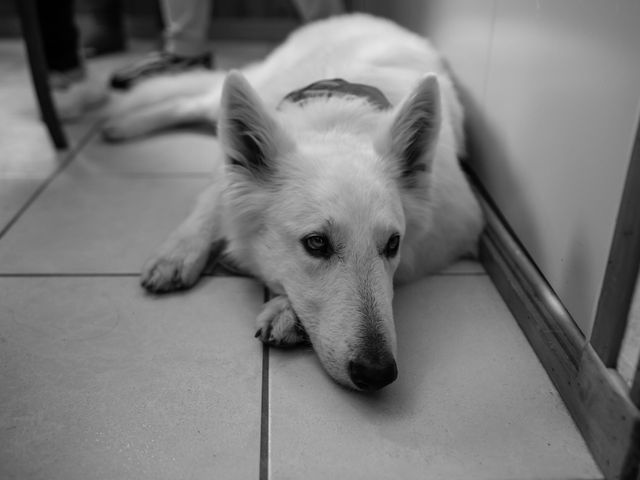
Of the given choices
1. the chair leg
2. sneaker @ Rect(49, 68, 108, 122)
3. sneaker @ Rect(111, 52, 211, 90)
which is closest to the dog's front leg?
the chair leg

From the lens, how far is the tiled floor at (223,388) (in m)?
1.35

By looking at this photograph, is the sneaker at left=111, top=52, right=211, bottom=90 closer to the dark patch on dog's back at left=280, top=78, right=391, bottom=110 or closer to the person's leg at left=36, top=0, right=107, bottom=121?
the person's leg at left=36, top=0, right=107, bottom=121

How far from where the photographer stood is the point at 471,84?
251 centimetres

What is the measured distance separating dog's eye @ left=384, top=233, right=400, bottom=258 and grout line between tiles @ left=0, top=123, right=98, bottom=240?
4.73 feet

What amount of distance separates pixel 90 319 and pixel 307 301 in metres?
0.67

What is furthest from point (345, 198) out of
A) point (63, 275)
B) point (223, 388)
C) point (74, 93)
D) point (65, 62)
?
point (65, 62)

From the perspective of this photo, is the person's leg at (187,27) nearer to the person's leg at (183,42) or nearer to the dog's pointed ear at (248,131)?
the person's leg at (183,42)

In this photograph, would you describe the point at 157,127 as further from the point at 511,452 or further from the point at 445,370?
the point at 511,452

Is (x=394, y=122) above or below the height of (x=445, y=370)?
above

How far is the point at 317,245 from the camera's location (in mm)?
1633

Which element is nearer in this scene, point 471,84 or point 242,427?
point 242,427

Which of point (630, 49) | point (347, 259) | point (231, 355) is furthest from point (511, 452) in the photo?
point (630, 49)

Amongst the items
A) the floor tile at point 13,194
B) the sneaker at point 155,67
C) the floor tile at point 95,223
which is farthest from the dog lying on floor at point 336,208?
the sneaker at point 155,67

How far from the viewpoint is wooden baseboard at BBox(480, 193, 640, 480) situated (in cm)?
127
